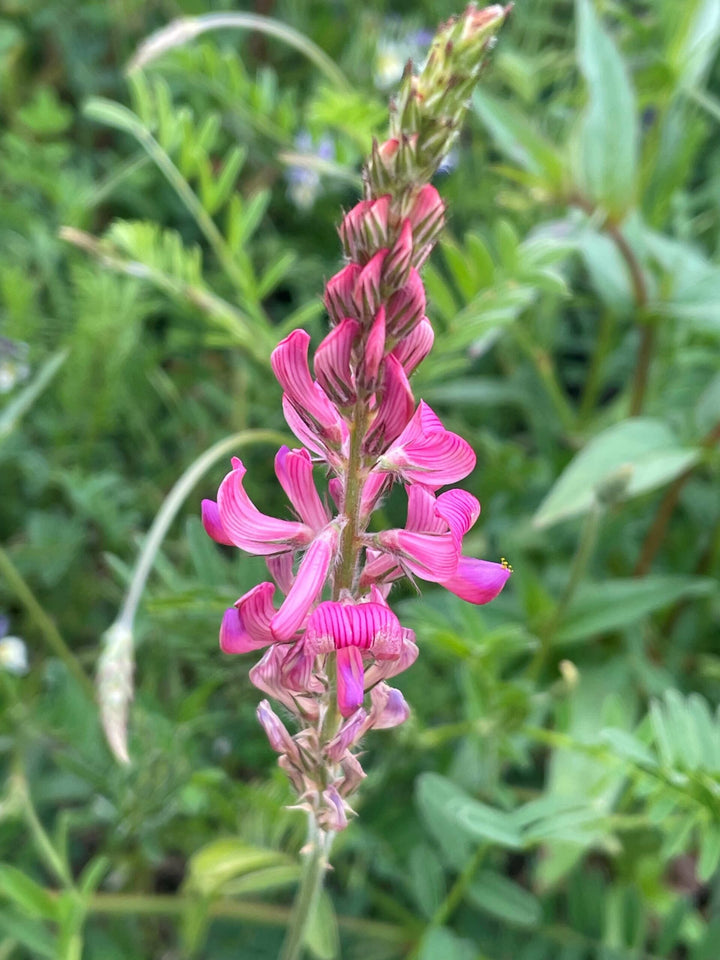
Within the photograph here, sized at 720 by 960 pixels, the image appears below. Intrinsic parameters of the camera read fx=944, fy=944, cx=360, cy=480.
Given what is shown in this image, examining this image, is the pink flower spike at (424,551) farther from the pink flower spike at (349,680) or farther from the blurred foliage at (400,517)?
the blurred foliage at (400,517)

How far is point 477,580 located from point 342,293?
0.31 meters

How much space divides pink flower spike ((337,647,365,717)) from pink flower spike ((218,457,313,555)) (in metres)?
0.15

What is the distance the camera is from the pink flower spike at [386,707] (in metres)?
1.02

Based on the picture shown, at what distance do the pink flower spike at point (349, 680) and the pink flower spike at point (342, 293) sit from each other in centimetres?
30

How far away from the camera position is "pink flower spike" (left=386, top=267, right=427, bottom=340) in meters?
0.79

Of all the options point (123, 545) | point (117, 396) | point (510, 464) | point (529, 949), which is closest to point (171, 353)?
point (117, 396)

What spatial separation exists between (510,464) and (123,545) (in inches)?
35.5

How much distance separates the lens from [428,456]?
0.89 m

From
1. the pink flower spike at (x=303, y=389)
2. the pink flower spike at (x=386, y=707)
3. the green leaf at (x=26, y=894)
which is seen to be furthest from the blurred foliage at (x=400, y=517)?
Result: the pink flower spike at (x=303, y=389)

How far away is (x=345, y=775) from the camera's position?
1.01 meters

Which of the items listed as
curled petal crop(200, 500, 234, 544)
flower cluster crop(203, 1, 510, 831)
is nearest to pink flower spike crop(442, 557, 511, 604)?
flower cluster crop(203, 1, 510, 831)

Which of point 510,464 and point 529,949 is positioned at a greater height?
point 510,464

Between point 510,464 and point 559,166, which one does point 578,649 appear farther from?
point 559,166

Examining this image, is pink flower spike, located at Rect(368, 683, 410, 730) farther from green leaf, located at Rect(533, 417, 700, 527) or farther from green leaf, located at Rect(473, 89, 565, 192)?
green leaf, located at Rect(473, 89, 565, 192)
